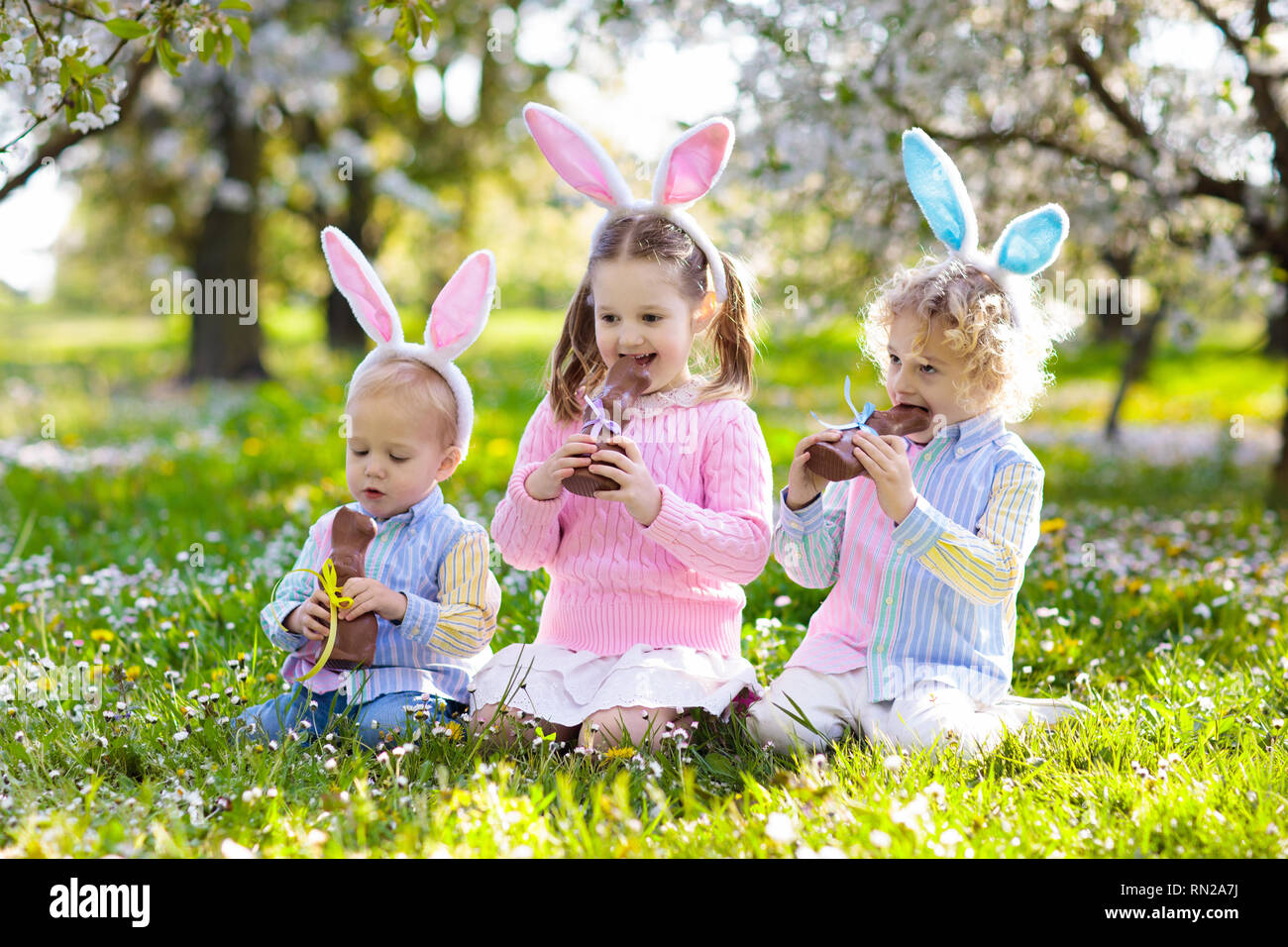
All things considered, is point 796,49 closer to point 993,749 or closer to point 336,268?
point 336,268

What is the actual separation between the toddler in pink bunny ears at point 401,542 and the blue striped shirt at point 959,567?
2.91 ft

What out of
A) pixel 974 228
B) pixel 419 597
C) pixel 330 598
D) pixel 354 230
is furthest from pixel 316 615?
pixel 354 230

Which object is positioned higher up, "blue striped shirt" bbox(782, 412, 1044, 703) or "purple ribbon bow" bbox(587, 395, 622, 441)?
"purple ribbon bow" bbox(587, 395, 622, 441)

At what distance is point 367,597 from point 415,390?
540 mm

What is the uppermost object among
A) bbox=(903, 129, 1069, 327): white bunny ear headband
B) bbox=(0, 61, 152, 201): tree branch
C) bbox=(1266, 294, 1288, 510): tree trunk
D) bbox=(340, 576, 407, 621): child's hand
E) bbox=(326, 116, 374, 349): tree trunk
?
bbox=(326, 116, 374, 349): tree trunk

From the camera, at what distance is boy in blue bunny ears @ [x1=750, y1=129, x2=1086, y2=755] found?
9.61 feet

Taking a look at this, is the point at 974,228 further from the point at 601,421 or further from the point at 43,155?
the point at 43,155

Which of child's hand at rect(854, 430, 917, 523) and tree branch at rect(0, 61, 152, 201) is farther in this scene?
tree branch at rect(0, 61, 152, 201)

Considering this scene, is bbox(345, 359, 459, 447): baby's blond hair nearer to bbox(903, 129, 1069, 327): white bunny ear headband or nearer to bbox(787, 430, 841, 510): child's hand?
bbox(787, 430, 841, 510): child's hand

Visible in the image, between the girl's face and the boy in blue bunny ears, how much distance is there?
47 cm

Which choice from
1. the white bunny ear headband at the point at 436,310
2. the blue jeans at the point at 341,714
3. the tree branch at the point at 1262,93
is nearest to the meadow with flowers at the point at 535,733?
the blue jeans at the point at 341,714

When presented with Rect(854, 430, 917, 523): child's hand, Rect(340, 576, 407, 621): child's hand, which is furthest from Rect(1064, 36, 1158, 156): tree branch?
Rect(340, 576, 407, 621): child's hand

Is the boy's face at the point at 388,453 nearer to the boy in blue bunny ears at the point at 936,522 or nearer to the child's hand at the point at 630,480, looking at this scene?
the child's hand at the point at 630,480

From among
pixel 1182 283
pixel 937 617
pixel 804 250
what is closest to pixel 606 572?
pixel 937 617
